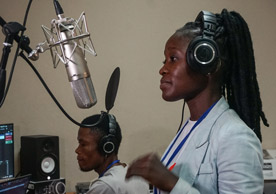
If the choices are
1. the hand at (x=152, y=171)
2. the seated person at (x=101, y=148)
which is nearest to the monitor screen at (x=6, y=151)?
the seated person at (x=101, y=148)

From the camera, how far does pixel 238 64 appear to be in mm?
1301

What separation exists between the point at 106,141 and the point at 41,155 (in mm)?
753

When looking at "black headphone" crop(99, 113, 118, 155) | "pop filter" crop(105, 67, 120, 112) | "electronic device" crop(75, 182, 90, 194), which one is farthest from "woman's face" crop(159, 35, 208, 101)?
"electronic device" crop(75, 182, 90, 194)

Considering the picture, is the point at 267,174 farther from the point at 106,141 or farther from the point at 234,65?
the point at 234,65

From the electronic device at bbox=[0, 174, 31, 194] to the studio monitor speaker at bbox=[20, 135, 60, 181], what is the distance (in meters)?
0.50

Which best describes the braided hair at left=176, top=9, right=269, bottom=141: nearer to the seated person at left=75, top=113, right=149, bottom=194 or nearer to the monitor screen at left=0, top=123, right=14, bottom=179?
the seated person at left=75, top=113, right=149, bottom=194

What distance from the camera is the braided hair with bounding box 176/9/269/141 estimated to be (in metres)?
1.30

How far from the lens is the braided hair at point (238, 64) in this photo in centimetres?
130

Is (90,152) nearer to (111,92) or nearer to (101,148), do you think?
(101,148)

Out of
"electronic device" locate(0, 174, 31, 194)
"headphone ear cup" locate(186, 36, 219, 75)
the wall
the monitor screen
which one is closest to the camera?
"headphone ear cup" locate(186, 36, 219, 75)

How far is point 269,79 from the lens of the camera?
335 centimetres

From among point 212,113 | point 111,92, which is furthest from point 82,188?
point 212,113

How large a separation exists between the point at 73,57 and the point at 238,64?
1.92 ft

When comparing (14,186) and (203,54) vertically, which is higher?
(203,54)
